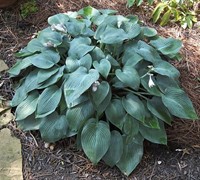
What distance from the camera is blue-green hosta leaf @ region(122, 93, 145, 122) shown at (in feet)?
7.17

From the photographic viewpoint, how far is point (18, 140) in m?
2.37

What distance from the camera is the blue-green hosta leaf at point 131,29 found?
2.44 metres

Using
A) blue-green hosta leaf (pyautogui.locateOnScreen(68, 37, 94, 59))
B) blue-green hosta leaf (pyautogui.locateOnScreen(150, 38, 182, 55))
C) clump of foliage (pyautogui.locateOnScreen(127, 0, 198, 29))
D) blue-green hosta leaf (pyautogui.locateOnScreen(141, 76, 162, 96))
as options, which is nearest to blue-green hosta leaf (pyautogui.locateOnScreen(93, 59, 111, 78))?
blue-green hosta leaf (pyautogui.locateOnScreen(68, 37, 94, 59))

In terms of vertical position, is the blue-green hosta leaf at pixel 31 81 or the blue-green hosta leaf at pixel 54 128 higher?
the blue-green hosta leaf at pixel 31 81

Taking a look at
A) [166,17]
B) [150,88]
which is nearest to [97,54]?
[150,88]

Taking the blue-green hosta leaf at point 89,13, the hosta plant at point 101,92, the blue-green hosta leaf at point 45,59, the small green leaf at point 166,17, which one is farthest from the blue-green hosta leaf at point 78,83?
the small green leaf at point 166,17

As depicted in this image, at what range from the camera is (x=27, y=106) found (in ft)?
7.72

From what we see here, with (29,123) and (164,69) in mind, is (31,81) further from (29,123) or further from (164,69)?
(164,69)

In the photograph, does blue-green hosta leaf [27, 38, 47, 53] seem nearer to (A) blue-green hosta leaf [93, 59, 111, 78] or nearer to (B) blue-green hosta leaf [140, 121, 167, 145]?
(A) blue-green hosta leaf [93, 59, 111, 78]

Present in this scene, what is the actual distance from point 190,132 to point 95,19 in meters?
1.02

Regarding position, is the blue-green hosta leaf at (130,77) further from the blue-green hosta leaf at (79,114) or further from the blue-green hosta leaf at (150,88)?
the blue-green hosta leaf at (79,114)

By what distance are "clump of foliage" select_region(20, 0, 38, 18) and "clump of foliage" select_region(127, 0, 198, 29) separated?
0.79 meters

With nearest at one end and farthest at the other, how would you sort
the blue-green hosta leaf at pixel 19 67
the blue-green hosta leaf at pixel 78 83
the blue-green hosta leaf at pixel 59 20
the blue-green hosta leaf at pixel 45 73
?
1. the blue-green hosta leaf at pixel 78 83
2. the blue-green hosta leaf at pixel 45 73
3. the blue-green hosta leaf at pixel 19 67
4. the blue-green hosta leaf at pixel 59 20

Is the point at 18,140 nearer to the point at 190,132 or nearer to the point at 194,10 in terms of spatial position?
the point at 190,132
